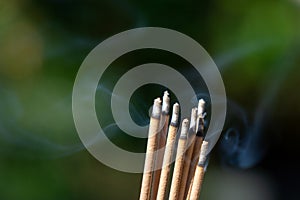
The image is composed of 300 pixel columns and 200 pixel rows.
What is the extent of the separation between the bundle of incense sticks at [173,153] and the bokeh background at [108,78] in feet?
1.05

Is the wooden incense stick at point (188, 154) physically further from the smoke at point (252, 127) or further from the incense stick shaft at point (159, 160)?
the smoke at point (252, 127)

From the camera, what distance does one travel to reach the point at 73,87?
2.67 feet

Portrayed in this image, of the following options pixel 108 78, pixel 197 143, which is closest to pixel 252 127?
pixel 108 78

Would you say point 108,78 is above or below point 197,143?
above

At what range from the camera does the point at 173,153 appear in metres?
0.46

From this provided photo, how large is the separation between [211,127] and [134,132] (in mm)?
139

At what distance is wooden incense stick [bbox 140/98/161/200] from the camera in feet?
1.41

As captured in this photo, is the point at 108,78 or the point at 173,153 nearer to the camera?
the point at 173,153

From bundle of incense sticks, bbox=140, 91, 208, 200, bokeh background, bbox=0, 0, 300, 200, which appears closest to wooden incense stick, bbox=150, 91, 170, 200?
bundle of incense sticks, bbox=140, 91, 208, 200

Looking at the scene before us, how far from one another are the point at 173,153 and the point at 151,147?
2 cm

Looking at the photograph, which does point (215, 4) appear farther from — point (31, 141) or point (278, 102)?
point (31, 141)

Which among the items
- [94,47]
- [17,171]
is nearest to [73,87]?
[94,47]

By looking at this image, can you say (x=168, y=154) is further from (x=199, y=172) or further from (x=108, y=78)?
A: (x=108, y=78)

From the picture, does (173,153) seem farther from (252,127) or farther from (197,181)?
(252,127)
